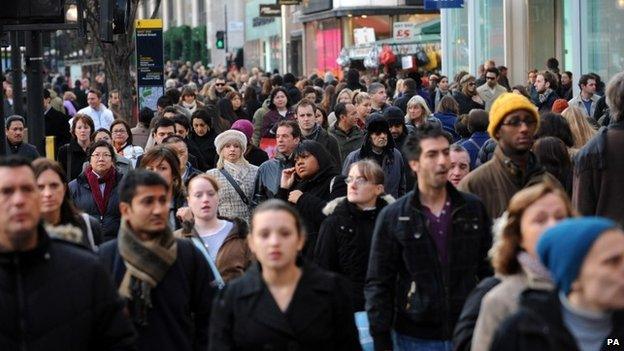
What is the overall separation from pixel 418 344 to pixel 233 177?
5.21 meters

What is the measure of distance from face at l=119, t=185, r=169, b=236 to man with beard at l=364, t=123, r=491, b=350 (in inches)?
46.9

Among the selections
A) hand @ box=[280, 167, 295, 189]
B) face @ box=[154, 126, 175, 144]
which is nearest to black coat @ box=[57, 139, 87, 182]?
face @ box=[154, 126, 175, 144]

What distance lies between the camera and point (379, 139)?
1363 centimetres

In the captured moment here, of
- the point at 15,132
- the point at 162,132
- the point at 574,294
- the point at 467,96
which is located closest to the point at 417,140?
the point at 574,294

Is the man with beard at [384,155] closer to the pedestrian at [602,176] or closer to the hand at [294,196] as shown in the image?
the hand at [294,196]

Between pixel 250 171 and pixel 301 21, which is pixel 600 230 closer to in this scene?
pixel 250 171

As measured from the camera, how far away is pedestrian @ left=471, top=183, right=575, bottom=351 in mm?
5766

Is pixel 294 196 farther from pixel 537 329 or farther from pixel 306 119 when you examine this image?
pixel 537 329

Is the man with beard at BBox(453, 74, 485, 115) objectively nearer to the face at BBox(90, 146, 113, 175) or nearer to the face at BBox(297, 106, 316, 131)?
the face at BBox(297, 106, 316, 131)

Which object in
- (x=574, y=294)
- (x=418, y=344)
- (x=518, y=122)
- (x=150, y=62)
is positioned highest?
(x=150, y=62)

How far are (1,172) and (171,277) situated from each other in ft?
4.37

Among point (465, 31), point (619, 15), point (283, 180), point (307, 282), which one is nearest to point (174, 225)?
point (283, 180)

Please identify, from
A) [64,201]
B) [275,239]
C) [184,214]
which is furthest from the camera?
[184,214]

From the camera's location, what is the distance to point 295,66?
68250mm
